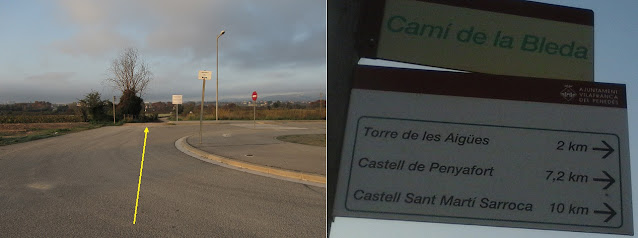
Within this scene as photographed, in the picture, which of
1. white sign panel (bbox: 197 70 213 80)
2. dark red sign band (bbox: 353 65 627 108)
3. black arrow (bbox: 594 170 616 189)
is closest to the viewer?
dark red sign band (bbox: 353 65 627 108)

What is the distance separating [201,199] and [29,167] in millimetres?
5901

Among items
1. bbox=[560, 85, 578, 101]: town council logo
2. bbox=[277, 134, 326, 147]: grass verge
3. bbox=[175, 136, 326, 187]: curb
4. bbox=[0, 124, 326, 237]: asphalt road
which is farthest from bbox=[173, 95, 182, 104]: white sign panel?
bbox=[560, 85, 578, 101]: town council logo

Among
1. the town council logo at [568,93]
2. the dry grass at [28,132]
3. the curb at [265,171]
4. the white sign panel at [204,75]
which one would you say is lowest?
the curb at [265,171]

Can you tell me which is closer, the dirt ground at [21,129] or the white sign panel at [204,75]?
the white sign panel at [204,75]

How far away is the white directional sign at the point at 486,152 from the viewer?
1.84 meters

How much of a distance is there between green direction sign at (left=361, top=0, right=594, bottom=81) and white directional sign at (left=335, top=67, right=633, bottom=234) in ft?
0.27

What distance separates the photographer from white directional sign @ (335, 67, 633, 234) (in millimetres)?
1844

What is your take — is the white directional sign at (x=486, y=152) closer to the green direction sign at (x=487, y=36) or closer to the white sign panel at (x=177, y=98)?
the green direction sign at (x=487, y=36)

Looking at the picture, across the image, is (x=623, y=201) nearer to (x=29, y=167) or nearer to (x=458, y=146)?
(x=458, y=146)

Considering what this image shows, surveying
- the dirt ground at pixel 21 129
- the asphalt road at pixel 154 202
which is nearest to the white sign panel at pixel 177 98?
the dirt ground at pixel 21 129

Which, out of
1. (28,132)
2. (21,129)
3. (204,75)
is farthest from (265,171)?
(21,129)

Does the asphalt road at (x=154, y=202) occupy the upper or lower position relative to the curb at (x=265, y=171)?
lower

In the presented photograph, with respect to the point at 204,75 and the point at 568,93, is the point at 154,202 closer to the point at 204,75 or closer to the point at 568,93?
the point at 568,93

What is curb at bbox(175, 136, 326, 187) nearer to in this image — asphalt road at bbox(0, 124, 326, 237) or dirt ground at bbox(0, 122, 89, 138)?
asphalt road at bbox(0, 124, 326, 237)
